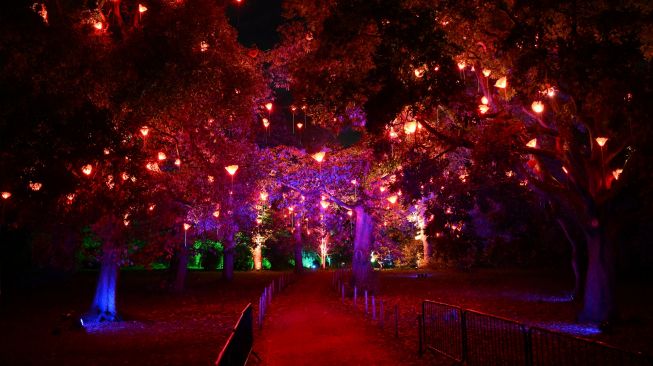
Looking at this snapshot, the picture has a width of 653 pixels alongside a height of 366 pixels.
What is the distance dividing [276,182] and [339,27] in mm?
15336

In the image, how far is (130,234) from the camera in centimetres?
1911

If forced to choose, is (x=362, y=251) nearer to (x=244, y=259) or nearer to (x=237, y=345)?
(x=237, y=345)

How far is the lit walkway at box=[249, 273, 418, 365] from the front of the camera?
10.3 metres

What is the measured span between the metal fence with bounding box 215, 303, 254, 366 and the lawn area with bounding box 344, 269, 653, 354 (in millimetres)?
3938

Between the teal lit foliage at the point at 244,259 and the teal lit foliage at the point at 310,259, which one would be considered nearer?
the teal lit foliage at the point at 244,259

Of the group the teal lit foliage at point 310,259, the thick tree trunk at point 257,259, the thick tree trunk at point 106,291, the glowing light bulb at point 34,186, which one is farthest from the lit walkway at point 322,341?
the teal lit foliage at point 310,259

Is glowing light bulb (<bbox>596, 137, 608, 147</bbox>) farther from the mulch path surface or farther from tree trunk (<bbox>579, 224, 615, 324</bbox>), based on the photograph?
the mulch path surface

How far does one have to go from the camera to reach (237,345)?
769cm

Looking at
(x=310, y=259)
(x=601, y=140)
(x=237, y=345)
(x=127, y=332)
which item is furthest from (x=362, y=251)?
(x=310, y=259)

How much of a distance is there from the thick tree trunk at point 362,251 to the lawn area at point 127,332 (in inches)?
204

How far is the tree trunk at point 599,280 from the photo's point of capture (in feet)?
47.5

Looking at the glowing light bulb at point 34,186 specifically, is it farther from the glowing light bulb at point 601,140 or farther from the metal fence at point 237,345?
the glowing light bulb at point 601,140

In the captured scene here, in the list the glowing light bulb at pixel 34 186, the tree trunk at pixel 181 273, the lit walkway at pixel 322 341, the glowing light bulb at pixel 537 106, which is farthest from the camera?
the tree trunk at pixel 181 273

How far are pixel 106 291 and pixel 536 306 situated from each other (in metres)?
15.2
